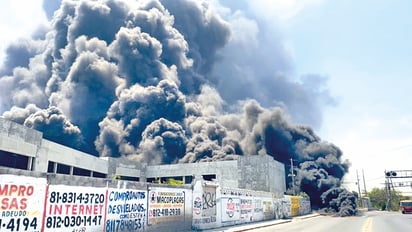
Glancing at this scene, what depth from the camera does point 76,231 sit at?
12.7 meters

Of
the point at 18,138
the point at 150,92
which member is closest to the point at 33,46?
the point at 150,92

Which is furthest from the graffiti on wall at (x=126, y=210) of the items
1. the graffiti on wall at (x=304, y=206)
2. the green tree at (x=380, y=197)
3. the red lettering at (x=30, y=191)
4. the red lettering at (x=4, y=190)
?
the green tree at (x=380, y=197)

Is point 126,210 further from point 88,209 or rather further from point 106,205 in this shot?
point 88,209

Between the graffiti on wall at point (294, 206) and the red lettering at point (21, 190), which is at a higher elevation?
the red lettering at point (21, 190)

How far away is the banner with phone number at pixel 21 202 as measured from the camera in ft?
33.3

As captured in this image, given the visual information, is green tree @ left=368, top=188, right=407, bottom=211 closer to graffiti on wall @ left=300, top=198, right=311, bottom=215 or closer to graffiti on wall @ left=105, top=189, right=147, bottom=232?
graffiti on wall @ left=300, top=198, right=311, bottom=215

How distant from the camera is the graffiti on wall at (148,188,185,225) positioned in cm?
1745

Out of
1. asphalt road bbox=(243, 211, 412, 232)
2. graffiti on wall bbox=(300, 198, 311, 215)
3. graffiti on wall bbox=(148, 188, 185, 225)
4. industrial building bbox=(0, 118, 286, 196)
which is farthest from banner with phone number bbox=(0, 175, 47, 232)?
graffiti on wall bbox=(300, 198, 311, 215)

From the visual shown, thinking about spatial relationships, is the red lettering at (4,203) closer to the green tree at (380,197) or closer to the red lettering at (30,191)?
the red lettering at (30,191)

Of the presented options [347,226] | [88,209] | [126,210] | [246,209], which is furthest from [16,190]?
[246,209]

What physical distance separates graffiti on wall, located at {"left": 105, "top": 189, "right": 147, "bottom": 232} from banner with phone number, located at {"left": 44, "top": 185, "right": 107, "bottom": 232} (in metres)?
0.46

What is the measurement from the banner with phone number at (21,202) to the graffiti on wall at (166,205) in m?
6.59

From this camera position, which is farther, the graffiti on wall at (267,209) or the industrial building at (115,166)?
the industrial building at (115,166)

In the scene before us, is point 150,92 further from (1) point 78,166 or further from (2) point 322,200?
(2) point 322,200
